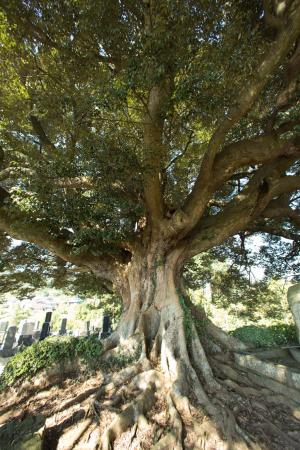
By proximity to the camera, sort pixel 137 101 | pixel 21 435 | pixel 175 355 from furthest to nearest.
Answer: pixel 137 101 < pixel 175 355 < pixel 21 435

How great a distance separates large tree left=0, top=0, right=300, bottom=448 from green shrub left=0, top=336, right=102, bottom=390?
42 cm

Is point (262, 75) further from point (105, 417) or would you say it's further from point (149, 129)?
point (105, 417)

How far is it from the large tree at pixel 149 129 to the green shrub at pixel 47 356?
1.37ft

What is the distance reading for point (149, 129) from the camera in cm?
537

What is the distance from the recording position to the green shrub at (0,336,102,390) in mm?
5082

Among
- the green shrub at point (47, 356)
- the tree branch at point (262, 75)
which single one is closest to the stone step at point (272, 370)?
the green shrub at point (47, 356)

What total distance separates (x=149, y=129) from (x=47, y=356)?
5.14 metres

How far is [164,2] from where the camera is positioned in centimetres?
435

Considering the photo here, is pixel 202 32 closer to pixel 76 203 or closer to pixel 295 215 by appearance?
pixel 76 203

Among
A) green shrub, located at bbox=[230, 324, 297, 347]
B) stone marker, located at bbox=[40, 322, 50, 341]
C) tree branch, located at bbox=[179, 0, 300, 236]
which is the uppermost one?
tree branch, located at bbox=[179, 0, 300, 236]

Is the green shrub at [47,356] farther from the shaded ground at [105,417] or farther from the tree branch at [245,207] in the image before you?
the tree branch at [245,207]

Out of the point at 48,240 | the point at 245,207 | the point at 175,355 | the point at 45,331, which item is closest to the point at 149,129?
the point at 245,207

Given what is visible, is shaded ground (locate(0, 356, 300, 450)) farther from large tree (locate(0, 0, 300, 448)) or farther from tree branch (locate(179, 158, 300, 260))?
tree branch (locate(179, 158, 300, 260))

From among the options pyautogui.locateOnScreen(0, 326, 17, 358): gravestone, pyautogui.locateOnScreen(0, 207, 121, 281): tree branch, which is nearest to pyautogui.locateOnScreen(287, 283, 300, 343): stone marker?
pyautogui.locateOnScreen(0, 207, 121, 281): tree branch
